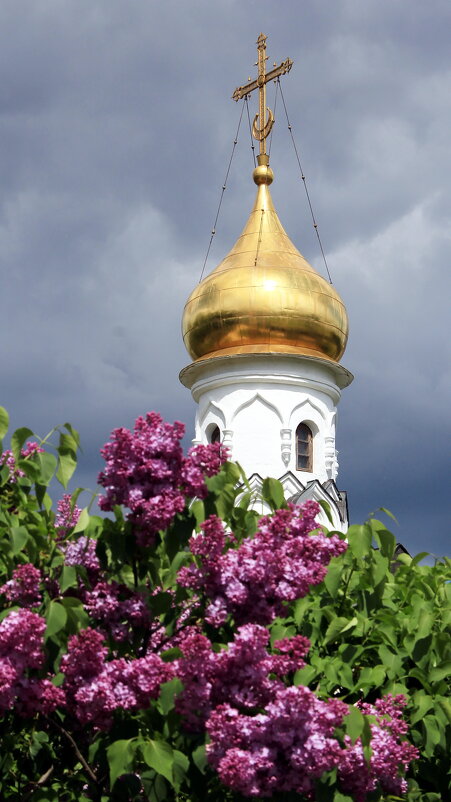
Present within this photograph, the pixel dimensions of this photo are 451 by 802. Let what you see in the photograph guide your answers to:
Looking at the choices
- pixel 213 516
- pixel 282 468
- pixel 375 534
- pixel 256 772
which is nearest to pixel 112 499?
pixel 213 516

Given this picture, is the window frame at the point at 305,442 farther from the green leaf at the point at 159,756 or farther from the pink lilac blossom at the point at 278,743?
the pink lilac blossom at the point at 278,743

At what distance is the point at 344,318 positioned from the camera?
20219 millimetres

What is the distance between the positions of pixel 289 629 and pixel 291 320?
46.7 ft

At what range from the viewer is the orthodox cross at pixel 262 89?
72.2 feet

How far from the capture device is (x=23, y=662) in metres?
4.18

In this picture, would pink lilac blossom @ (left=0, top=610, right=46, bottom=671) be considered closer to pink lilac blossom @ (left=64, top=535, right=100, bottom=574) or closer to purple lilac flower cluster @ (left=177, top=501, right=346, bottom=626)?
pink lilac blossom @ (left=64, top=535, right=100, bottom=574)

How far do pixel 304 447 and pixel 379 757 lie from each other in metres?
15.4

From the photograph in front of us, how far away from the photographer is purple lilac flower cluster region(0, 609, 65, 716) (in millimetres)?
4109

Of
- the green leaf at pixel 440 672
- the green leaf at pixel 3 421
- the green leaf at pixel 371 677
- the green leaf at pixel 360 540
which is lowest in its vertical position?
the green leaf at pixel 371 677

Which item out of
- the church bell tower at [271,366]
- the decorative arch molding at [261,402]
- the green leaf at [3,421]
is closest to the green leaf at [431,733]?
the green leaf at [3,421]

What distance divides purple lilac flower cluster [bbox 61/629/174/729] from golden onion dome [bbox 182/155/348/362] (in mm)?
15171

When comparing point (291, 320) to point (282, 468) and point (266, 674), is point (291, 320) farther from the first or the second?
point (266, 674)

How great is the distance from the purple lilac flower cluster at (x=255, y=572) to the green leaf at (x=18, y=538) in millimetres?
700

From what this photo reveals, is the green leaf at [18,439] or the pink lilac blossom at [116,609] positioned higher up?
the green leaf at [18,439]
